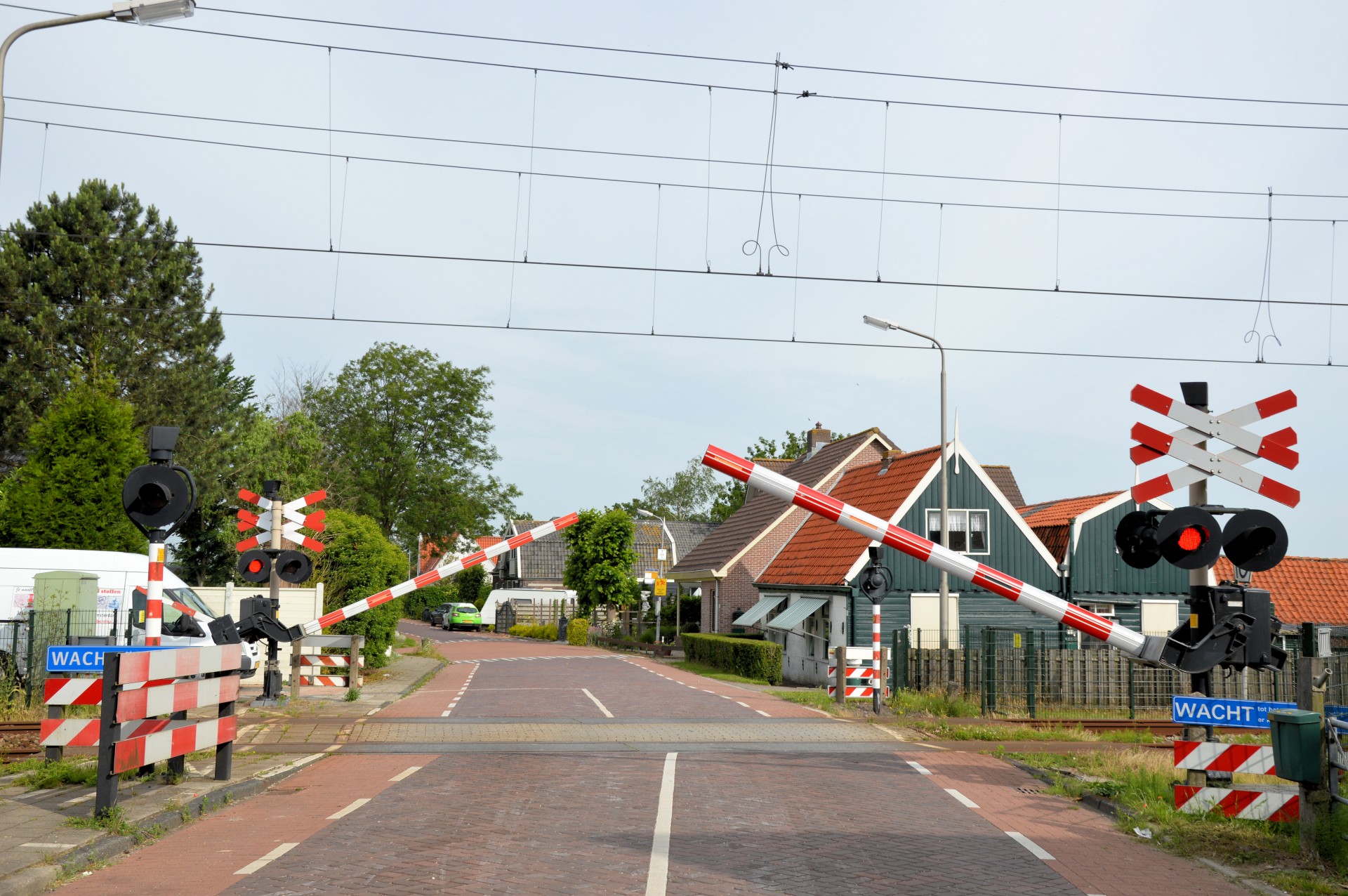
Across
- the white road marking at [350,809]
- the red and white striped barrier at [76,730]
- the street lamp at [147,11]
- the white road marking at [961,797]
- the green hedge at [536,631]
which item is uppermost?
the street lamp at [147,11]

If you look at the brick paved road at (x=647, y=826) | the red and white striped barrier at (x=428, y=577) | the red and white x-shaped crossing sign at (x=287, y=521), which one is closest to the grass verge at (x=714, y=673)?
the red and white striped barrier at (x=428, y=577)

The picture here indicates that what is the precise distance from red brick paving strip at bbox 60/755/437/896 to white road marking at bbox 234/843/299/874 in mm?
61

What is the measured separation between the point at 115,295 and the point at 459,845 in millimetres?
29358

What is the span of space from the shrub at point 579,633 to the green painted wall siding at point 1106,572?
90.9 feet

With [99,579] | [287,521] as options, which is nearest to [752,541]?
[287,521]

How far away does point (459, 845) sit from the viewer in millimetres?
8633

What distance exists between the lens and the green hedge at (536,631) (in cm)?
6212

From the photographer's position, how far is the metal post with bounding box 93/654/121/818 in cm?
892

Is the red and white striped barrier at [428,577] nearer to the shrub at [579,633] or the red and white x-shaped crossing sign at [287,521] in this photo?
the red and white x-shaped crossing sign at [287,521]

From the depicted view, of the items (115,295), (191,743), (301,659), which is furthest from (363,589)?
(191,743)

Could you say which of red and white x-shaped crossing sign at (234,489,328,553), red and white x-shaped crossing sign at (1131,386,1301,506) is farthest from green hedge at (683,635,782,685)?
red and white x-shaped crossing sign at (1131,386,1301,506)

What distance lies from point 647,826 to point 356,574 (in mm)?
19067

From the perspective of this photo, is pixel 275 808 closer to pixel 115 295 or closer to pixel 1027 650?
pixel 1027 650

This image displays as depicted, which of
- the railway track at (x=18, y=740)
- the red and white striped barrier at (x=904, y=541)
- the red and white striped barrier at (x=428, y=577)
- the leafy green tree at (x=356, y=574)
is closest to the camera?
the red and white striped barrier at (x=904, y=541)
